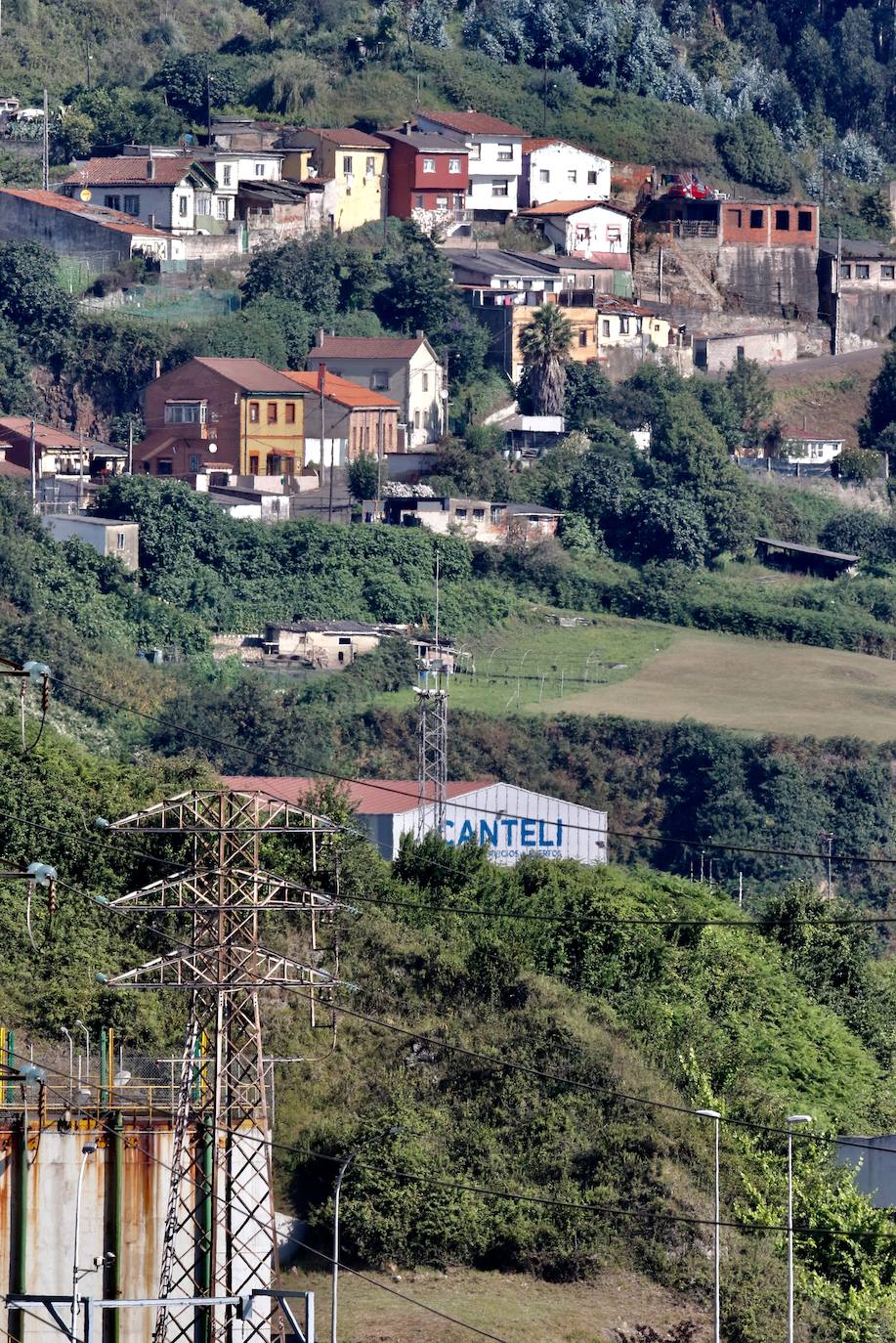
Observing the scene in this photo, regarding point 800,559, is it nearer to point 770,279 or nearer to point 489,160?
point 770,279

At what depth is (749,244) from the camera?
121000 millimetres

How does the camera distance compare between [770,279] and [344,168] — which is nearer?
[344,168]

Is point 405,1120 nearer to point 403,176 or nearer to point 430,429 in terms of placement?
point 430,429

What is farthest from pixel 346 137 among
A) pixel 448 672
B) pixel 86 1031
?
pixel 86 1031

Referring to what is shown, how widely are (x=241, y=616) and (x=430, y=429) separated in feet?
51.8

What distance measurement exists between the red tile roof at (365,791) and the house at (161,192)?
34426 mm

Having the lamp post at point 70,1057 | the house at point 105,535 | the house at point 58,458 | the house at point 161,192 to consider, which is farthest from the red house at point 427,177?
the lamp post at point 70,1057

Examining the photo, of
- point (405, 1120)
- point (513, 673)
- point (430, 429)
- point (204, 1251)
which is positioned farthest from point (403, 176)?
point (204, 1251)

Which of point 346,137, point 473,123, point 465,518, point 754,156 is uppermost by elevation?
point 473,123

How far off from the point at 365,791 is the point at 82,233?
120 feet

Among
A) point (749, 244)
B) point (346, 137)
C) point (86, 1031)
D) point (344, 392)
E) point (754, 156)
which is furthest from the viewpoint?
point (754, 156)

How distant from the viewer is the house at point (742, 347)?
118m

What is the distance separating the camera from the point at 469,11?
131m

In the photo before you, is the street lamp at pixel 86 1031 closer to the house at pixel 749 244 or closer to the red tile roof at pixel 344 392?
the red tile roof at pixel 344 392
